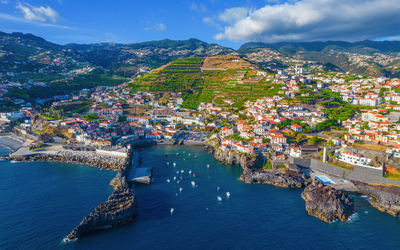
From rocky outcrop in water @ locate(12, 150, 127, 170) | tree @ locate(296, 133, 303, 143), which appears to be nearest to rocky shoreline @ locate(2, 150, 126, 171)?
rocky outcrop in water @ locate(12, 150, 127, 170)

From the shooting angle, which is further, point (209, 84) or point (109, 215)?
point (209, 84)

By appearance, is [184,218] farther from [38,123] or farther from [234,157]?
[38,123]

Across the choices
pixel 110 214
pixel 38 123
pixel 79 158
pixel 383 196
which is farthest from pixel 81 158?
pixel 383 196

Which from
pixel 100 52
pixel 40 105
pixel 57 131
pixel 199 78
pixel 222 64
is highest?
pixel 100 52

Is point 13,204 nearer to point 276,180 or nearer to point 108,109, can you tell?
point 276,180

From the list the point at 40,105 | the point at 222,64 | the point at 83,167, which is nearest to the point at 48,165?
the point at 83,167

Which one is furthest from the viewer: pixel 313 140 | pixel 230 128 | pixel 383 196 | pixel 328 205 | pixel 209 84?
pixel 209 84

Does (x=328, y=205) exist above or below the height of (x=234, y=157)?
below

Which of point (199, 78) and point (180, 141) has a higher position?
point (199, 78)
